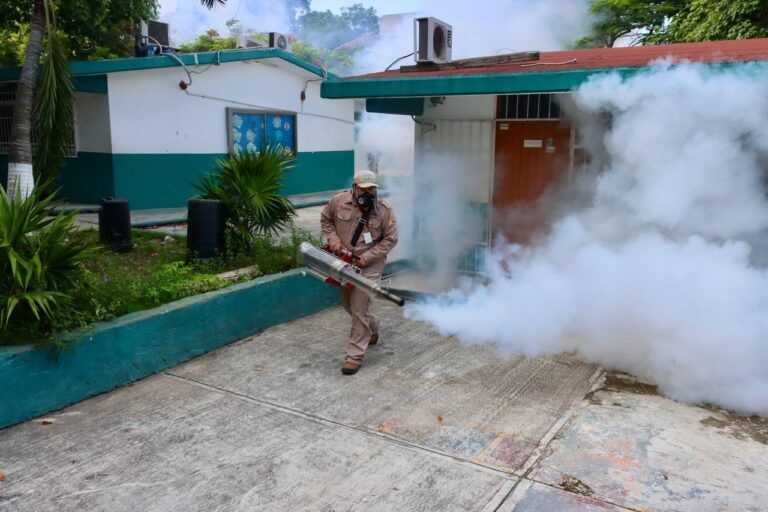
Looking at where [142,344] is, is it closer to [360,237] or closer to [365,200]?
[360,237]

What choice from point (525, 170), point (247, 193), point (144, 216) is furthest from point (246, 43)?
point (525, 170)

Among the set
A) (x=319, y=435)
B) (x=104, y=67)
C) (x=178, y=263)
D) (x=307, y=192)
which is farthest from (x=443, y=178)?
(x=307, y=192)

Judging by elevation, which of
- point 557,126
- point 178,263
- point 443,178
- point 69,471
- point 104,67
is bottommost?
point 69,471

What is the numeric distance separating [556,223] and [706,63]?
8.26 ft

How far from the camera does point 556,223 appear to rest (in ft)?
24.1

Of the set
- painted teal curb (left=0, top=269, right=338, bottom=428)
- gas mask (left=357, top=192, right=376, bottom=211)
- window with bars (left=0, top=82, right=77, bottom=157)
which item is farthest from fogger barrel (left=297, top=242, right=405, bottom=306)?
window with bars (left=0, top=82, right=77, bottom=157)

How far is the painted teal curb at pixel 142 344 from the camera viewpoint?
4.32 meters

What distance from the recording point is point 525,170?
302 inches

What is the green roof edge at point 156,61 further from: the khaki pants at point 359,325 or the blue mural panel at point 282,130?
the khaki pants at point 359,325

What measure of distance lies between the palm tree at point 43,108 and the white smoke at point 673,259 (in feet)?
18.7

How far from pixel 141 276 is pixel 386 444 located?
3.54 metres

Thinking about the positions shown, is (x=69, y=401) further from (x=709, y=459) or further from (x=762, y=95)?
(x=762, y=95)

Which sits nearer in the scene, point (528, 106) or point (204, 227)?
point (204, 227)

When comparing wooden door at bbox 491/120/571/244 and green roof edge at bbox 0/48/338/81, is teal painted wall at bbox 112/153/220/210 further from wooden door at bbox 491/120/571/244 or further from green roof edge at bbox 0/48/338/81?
wooden door at bbox 491/120/571/244
